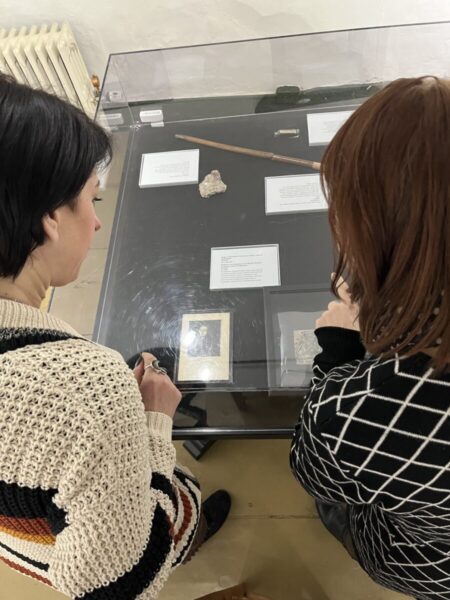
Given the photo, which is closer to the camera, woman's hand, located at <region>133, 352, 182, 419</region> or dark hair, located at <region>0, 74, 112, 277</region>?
dark hair, located at <region>0, 74, 112, 277</region>

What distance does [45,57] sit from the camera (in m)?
2.13

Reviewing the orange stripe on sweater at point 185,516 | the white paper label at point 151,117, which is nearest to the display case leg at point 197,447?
the orange stripe on sweater at point 185,516

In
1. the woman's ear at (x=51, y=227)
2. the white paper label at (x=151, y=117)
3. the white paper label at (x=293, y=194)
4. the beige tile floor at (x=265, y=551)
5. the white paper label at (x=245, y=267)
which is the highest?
the woman's ear at (x=51, y=227)

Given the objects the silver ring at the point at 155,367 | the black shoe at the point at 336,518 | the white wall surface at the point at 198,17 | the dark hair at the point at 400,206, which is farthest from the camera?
the white wall surface at the point at 198,17

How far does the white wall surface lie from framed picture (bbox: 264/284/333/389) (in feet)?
4.55

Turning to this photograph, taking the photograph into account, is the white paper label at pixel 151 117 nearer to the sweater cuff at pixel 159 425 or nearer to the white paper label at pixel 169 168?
the white paper label at pixel 169 168

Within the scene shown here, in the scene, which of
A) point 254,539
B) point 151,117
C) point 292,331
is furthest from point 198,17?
point 254,539

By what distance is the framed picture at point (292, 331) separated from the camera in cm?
119

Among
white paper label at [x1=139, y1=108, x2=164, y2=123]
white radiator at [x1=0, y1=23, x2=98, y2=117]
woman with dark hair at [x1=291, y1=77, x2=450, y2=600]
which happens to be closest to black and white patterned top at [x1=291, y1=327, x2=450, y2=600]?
woman with dark hair at [x1=291, y1=77, x2=450, y2=600]

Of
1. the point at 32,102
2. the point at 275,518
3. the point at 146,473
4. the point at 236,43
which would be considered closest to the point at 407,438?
the point at 146,473

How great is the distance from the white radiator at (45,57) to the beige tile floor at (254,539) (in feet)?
3.13

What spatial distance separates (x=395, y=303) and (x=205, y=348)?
2.36 ft

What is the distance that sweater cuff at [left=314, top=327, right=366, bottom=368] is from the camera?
905 millimetres

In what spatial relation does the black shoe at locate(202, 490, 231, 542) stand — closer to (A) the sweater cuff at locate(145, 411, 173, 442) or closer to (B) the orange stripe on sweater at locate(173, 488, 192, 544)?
(B) the orange stripe on sweater at locate(173, 488, 192, 544)
